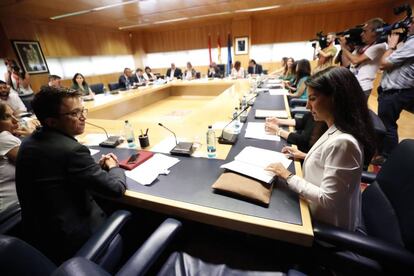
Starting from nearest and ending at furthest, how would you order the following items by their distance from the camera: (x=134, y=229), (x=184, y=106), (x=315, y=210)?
(x=315, y=210) → (x=134, y=229) → (x=184, y=106)

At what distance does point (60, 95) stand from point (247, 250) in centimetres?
117

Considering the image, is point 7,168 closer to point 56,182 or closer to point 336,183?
point 56,182

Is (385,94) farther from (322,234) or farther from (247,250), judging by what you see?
(247,250)

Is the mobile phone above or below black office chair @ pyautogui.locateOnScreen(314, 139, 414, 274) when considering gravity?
above

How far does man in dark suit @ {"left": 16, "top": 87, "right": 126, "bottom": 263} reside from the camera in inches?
34.4

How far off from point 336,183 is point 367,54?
2.43 metres

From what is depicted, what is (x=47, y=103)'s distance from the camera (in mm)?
943

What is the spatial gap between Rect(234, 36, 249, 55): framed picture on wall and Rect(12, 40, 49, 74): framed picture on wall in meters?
6.66

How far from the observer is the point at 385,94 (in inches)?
88.7

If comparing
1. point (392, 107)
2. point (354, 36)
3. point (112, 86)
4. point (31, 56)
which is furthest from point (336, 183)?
point (31, 56)

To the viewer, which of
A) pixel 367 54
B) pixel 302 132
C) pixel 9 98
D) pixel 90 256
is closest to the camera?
pixel 90 256

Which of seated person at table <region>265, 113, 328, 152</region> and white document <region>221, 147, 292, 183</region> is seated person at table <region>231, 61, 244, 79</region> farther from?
white document <region>221, 147, 292, 183</region>

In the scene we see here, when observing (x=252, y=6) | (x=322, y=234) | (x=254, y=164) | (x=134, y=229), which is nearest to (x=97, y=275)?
(x=322, y=234)

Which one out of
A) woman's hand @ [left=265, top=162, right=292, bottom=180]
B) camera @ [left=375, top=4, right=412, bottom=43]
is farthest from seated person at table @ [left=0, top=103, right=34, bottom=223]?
camera @ [left=375, top=4, right=412, bottom=43]
